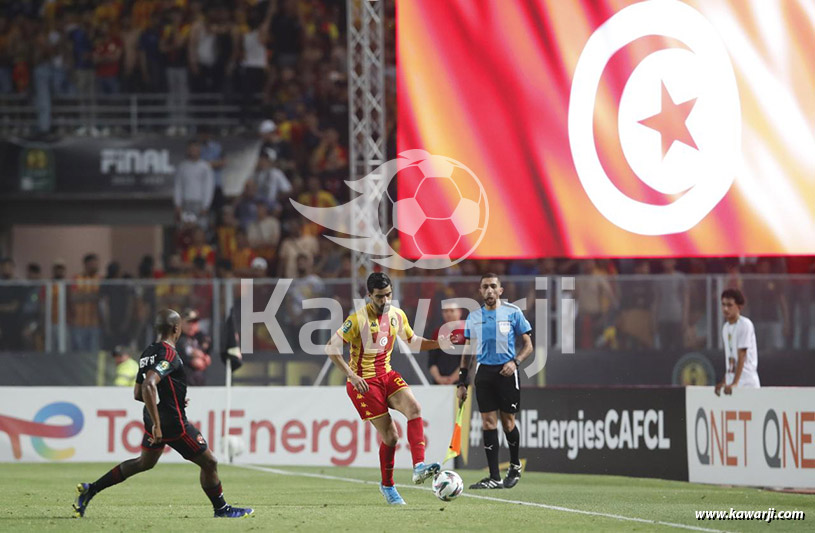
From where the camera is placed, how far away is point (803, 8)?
17406 mm

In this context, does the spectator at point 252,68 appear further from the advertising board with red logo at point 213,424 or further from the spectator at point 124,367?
the advertising board with red logo at point 213,424

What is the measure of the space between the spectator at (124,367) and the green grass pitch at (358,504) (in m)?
2.71

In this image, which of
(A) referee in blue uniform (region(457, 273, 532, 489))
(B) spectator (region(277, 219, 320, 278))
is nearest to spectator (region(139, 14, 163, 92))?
(B) spectator (region(277, 219, 320, 278))

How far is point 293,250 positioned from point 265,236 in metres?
1.21

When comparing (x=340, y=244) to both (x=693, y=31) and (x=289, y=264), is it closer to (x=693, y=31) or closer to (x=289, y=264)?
(x=289, y=264)

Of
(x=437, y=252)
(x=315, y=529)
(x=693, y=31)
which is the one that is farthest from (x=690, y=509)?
(x=693, y=31)

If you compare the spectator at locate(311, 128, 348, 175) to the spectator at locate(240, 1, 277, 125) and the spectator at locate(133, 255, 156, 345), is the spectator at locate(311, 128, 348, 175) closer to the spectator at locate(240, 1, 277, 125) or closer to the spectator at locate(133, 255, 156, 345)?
the spectator at locate(240, 1, 277, 125)

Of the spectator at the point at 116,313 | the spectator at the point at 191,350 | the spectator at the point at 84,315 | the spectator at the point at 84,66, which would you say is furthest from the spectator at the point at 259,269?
the spectator at the point at 84,66

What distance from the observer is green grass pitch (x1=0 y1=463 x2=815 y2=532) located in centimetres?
1070

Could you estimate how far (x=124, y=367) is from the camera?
20281 mm

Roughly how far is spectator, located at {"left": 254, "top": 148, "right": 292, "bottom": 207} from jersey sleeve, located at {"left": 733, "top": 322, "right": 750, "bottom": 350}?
10.3 metres

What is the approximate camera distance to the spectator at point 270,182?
24.4m

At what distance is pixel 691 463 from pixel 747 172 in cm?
383

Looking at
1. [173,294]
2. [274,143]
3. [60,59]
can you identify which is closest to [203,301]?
[173,294]
